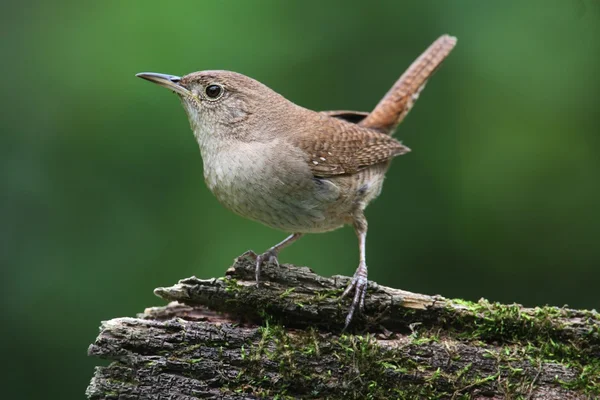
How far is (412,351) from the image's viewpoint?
311cm

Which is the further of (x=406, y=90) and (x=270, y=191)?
(x=406, y=90)

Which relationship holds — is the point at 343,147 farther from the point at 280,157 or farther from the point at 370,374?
the point at 370,374

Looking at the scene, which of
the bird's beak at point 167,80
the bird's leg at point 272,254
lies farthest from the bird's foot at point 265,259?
the bird's beak at point 167,80

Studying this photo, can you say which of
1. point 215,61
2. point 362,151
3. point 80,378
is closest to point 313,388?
point 362,151

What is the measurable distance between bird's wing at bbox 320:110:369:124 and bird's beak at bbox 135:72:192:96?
1.07 metres

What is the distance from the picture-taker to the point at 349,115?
4.81 metres

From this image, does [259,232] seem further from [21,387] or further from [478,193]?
[21,387]

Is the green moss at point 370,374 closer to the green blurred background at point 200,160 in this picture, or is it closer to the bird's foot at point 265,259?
the bird's foot at point 265,259

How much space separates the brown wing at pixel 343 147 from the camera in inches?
155

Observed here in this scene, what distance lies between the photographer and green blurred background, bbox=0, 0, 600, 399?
4.47 metres

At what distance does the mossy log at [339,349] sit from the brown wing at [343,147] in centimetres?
81

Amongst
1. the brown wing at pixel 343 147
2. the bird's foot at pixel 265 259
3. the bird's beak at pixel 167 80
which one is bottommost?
the bird's foot at pixel 265 259

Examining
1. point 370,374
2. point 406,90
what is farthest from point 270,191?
point 406,90

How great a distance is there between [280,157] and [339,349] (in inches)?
45.1
